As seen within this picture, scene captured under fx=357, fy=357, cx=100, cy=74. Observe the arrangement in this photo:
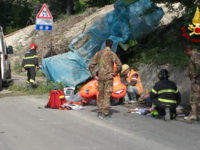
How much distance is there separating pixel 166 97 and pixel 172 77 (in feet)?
7.92

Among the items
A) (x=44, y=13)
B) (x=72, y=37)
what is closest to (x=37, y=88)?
(x=44, y=13)

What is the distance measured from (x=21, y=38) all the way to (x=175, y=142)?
19.8 meters

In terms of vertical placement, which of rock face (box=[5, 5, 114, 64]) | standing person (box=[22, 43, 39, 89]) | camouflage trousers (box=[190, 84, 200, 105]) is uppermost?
rock face (box=[5, 5, 114, 64])

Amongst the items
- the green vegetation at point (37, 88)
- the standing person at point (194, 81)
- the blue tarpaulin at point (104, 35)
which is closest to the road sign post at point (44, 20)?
the blue tarpaulin at point (104, 35)

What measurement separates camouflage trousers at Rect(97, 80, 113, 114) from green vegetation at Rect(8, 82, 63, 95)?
359 centimetres

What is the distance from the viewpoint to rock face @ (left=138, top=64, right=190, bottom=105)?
9578 millimetres

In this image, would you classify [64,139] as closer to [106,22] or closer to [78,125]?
[78,125]

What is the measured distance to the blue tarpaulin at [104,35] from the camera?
11.8 metres

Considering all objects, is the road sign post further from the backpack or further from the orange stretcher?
the backpack

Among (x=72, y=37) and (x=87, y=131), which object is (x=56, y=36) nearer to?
(x=72, y=37)

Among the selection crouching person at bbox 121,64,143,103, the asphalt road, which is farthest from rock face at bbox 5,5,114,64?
the asphalt road

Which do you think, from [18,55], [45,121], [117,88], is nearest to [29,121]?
[45,121]

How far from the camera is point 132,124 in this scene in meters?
7.52

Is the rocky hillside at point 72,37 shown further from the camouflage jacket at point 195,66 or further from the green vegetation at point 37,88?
the green vegetation at point 37,88
